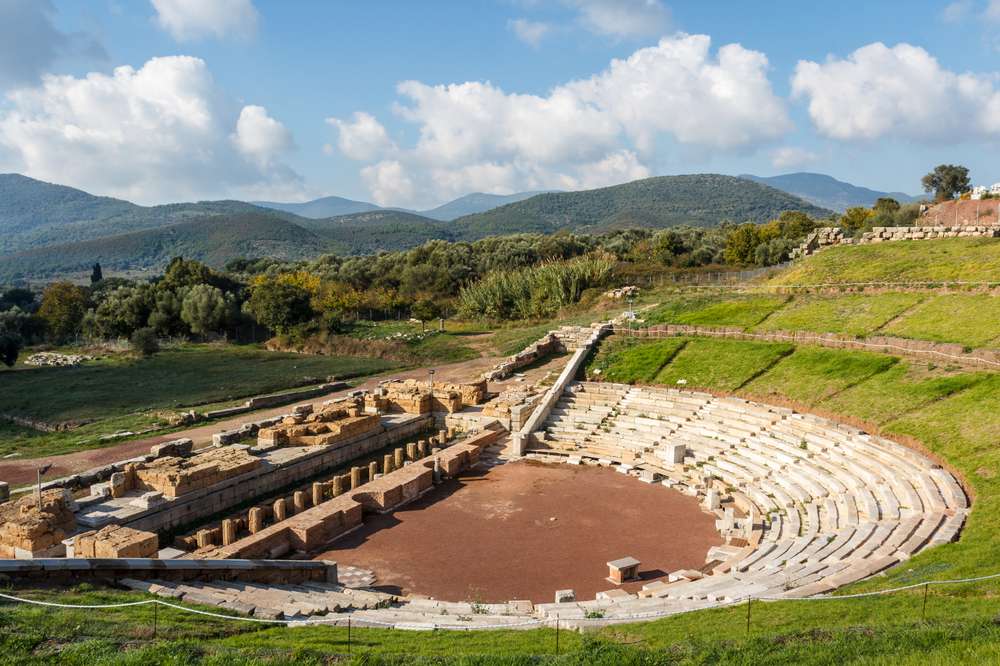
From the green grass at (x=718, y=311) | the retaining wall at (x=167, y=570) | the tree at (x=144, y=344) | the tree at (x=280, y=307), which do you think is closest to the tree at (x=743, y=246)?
the green grass at (x=718, y=311)

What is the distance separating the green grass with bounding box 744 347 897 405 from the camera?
2681 cm

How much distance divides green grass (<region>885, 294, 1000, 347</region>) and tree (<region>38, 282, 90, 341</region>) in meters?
71.1

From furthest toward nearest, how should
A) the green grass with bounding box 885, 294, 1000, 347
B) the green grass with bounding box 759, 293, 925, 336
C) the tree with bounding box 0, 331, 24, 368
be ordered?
the tree with bounding box 0, 331, 24, 368 → the green grass with bounding box 759, 293, 925, 336 → the green grass with bounding box 885, 294, 1000, 347

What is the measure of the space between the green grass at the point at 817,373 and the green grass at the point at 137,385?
81.2ft

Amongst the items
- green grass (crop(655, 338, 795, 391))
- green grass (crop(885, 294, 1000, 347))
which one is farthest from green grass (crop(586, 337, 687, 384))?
green grass (crop(885, 294, 1000, 347))

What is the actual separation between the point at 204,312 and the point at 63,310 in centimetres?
1901

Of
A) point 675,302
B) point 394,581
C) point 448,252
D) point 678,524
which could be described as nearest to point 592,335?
point 675,302

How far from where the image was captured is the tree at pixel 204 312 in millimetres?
63781

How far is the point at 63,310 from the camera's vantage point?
70.8 meters

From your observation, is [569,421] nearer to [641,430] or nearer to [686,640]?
[641,430]

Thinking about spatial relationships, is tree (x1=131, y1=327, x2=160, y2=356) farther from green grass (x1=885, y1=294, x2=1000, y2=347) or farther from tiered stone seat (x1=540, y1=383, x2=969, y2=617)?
green grass (x1=885, y1=294, x2=1000, y2=347)

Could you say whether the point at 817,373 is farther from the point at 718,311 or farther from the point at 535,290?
the point at 535,290

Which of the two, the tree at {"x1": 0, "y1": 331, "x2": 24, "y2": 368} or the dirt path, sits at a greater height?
the tree at {"x1": 0, "y1": 331, "x2": 24, "y2": 368}

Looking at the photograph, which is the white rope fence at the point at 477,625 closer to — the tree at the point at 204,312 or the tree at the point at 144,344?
the tree at the point at 144,344
